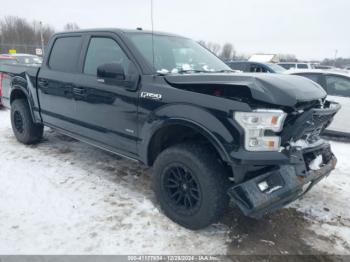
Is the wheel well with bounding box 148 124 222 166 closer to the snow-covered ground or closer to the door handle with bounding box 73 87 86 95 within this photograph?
the snow-covered ground

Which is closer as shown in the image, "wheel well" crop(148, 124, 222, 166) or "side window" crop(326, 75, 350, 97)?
"wheel well" crop(148, 124, 222, 166)

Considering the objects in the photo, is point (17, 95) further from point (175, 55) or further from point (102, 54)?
point (175, 55)

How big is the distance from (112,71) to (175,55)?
2.91ft

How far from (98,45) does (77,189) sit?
181 centimetres

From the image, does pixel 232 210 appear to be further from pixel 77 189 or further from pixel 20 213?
pixel 20 213

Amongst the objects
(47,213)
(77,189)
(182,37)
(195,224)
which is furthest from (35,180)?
(182,37)

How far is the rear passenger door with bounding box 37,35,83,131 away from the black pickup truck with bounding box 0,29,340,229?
3cm

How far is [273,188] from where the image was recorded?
2672mm

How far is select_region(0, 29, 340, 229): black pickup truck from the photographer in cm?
261

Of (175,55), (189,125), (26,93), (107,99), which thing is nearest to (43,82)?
(26,93)

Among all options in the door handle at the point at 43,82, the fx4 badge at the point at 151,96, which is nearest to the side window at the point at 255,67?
the door handle at the point at 43,82

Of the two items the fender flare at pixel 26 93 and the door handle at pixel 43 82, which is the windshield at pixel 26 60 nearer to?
the fender flare at pixel 26 93

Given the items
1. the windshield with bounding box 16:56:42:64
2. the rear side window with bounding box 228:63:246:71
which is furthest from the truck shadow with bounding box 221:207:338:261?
the rear side window with bounding box 228:63:246:71

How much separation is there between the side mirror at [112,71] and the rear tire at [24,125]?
8.33 ft
